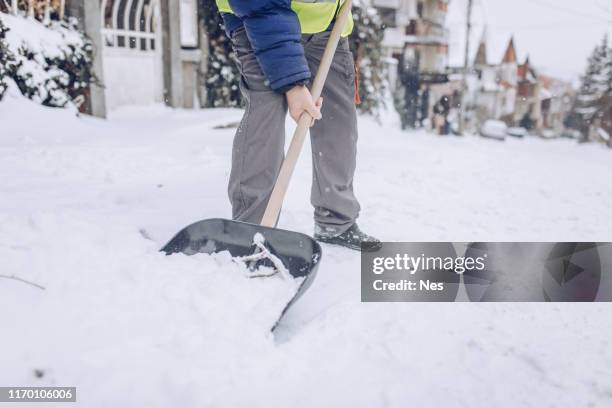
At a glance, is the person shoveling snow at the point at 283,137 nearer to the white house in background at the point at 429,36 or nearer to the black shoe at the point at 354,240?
the black shoe at the point at 354,240

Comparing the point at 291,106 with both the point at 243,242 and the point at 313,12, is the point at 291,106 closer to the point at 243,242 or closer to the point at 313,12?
the point at 313,12

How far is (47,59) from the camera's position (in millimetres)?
4566

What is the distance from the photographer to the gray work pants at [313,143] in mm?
1676

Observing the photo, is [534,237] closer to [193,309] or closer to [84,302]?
[193,309]

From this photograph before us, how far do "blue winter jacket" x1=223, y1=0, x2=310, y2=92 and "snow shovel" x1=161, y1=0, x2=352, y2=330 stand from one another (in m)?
0.14

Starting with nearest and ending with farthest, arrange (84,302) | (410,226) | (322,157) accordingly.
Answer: (84,302), (322,157), (410,226)

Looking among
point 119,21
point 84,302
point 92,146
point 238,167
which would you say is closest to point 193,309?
point 84,302

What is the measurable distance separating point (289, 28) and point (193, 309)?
890 millimetres

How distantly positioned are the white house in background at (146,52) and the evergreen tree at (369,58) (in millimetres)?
2734

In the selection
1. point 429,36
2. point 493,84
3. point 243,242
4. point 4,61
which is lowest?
point 493,84

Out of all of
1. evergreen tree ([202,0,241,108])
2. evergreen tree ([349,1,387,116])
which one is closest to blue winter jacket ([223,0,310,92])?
evergreen tree ([202,0,241,108])

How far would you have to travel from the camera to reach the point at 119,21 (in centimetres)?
607

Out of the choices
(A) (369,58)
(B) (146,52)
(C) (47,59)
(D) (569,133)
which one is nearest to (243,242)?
(C) (47,59)

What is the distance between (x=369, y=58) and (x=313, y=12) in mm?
7436
